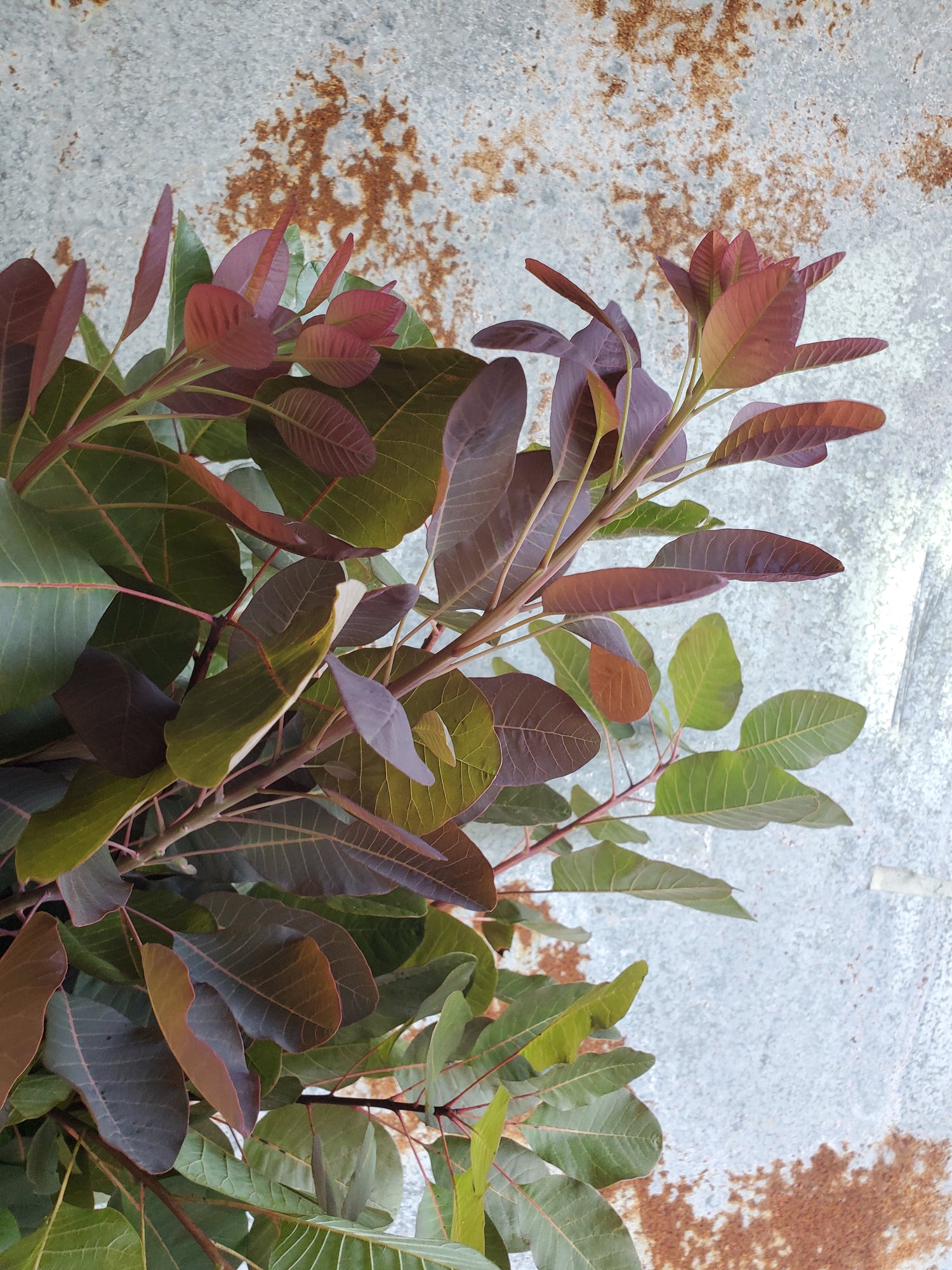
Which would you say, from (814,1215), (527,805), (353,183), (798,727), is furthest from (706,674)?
(814,1215)

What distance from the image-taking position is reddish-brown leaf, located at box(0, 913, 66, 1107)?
1.27 ft

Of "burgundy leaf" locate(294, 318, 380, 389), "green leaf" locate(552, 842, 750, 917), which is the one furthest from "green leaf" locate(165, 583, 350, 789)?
"green leaf" locate(552, 842, 750, 917)

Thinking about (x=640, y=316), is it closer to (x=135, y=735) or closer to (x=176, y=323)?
(x=176, y=323)

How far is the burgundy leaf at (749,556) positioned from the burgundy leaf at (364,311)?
0.54 feet

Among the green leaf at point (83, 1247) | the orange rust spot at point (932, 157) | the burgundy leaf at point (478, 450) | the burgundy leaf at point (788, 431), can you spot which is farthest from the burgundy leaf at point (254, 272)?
the orange rust spot at point (932, 157)

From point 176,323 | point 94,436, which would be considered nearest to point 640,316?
point 176,323

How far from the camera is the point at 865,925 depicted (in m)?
1.18

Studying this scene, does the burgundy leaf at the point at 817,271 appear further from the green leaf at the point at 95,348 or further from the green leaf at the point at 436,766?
the green leaf at the point at 95,348

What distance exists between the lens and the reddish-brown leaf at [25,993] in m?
0.39

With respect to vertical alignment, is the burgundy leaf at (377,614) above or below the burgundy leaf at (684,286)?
below

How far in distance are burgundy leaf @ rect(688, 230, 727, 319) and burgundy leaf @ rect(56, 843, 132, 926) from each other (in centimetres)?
36

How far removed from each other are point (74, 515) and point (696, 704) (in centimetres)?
54

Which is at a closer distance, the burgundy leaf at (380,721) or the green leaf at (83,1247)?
the burgundy leaf at (380,721)

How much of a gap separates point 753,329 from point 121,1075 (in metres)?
0.44
